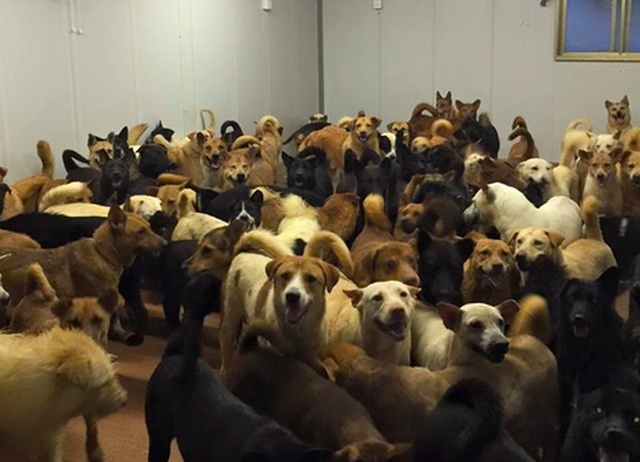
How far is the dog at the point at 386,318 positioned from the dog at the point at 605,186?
2.29 m

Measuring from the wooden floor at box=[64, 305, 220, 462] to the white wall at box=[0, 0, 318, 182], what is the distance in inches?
86.9

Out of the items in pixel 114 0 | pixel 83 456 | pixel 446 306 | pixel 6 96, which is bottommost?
pixel 83 456

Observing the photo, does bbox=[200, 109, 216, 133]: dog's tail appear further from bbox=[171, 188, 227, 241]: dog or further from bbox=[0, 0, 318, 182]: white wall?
bbox=[171, 188, 227, 241]: dog

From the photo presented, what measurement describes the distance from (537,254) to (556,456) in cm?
97

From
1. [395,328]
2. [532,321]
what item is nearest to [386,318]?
[395,328]

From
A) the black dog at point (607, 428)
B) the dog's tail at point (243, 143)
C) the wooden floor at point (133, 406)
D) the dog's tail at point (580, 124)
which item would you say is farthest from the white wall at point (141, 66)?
the black dog at point (607, 428)

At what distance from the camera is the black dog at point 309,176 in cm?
532

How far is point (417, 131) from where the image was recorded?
6.94 m

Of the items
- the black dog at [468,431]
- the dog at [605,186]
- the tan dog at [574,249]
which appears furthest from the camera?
the dog at [605,186]

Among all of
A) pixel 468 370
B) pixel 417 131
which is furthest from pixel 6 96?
pixel 468 370

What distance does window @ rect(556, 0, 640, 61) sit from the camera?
25.0 ft

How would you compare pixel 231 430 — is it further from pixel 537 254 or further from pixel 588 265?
pixel 588 265

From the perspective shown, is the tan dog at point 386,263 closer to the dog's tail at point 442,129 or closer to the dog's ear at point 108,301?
the dog's ear at point 108,301

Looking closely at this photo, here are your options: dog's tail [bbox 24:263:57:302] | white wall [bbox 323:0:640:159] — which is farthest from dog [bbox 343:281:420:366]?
white wall [bbox 323:0:640:159]
